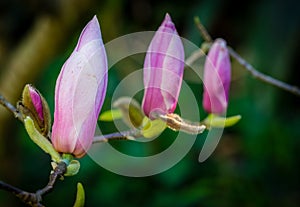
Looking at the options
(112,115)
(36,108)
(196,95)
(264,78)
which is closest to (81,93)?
(36,108)

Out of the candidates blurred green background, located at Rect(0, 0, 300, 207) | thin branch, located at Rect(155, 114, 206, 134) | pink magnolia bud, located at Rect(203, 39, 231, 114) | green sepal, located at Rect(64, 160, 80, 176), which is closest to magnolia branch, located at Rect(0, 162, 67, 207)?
green sepal, located at Rect(64, 160, 80, 176)

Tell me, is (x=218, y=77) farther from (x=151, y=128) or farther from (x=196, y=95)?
(x=196, y=95)

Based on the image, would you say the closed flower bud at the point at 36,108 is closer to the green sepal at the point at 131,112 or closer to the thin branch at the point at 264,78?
the green sepal at the point at 131,112

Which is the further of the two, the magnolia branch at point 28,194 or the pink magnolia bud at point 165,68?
A: the pink magnolia bud at point 165,68

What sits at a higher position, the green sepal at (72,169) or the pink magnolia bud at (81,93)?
the pink magnolia bud at (81,93)

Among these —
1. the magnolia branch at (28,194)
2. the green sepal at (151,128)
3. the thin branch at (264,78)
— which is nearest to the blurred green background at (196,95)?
the thin branch at (264,78)

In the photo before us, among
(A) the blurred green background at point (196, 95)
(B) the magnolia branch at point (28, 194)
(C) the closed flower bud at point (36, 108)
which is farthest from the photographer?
(A) the blurred green background at point (196, 95)
